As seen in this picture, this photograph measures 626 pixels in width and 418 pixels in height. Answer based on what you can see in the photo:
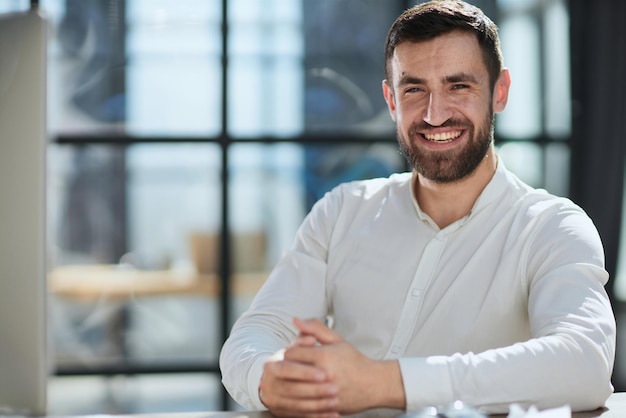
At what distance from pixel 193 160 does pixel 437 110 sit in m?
2.34

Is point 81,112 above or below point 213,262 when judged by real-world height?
above

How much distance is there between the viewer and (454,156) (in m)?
1.94

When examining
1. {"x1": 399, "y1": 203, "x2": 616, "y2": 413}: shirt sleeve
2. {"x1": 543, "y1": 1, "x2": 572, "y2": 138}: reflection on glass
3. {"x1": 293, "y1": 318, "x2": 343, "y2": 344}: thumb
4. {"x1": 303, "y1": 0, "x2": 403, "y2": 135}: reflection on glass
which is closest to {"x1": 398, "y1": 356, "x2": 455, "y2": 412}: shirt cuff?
{"x1": 399, "y1": 203, "x2": 616, "y2": 413}: shirt sleeve

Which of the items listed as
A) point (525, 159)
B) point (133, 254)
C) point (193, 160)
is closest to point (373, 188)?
point (193, 160)

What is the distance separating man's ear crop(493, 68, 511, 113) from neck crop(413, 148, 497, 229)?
12cm

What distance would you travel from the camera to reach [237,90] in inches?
162

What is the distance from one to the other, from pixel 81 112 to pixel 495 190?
268cm

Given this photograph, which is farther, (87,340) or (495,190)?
(87,340)

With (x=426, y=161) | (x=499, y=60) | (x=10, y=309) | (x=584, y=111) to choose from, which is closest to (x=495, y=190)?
(x=426, y=161)

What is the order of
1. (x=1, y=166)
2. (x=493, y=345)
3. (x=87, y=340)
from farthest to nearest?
(x=87, y=340) < (x=493, y=345) < (x=1, y=166)

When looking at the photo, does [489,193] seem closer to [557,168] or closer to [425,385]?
[425,385]

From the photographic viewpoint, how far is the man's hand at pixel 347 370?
134cm

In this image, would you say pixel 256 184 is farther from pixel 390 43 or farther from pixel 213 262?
pixel 390 43

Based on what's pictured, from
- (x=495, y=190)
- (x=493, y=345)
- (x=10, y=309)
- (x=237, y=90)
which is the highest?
(x=237, y=90)
